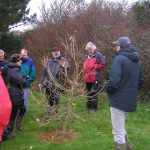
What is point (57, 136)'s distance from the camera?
810 centimetres

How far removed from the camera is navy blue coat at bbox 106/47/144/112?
6117mm

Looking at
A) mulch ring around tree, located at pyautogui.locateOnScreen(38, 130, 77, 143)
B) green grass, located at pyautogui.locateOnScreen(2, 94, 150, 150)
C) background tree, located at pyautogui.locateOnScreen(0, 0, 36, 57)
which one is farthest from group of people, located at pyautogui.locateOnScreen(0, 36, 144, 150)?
background tree, located at pyautogui.locateOnScreen(0, 0, 36, 57)

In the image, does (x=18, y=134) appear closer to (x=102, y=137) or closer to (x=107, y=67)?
(x=102, y=137)

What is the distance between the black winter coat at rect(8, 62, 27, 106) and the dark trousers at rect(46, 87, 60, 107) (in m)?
1.08

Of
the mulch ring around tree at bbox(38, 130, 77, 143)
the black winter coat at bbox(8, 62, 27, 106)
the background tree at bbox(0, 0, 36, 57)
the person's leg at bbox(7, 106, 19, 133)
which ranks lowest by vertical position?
the mulch ring around tree at bbox(38, 130, 77, 143)

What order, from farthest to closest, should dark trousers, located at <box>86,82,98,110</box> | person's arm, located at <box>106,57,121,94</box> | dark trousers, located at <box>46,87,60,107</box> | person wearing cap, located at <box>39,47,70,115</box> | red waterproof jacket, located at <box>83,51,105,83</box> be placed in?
dark trousers, located at <box>86,82,98,110</box> → red waterproof jacket, located at <box>83,51,105,83</box> → person wearing cap, located at <box>39,47,70,115</box> → dark trousers, located at <box>46,87,60,107</box> → person's arm, located at <box>106,57,121,94</box>

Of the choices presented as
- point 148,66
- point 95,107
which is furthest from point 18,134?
point 148,66

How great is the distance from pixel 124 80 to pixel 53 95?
313cm

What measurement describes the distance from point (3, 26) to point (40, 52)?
492 cm

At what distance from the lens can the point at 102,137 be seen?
8.02 meters

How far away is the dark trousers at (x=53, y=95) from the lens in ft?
28.8

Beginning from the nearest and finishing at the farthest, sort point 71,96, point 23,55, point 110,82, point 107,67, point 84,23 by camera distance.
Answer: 1. point 110,82
2. point 71,96
3. point 23,55
4. point 107,67
5. point 84,23

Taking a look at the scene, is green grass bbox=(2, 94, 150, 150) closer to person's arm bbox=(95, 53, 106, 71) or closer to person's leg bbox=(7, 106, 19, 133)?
person's leg bbox=(7, 106, 19, 133)

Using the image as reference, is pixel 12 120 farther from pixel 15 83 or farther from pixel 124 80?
pixel 124 80
